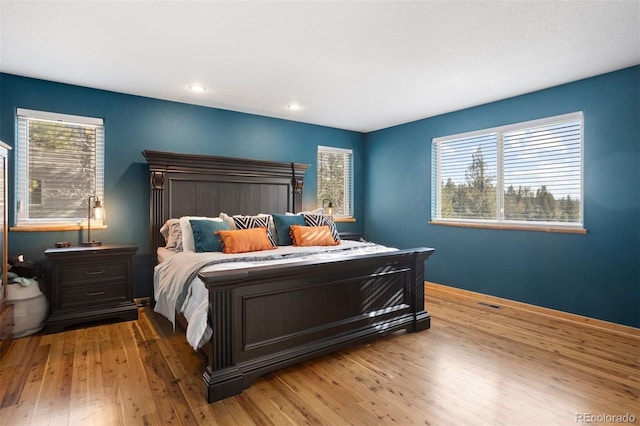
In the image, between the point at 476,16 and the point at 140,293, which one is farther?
the point at 140,293

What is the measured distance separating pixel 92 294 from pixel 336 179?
3825mm

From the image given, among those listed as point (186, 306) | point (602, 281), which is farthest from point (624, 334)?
point (186, 306)

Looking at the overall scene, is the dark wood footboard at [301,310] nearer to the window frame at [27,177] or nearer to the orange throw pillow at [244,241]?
the orange throw pillow at [244,241]

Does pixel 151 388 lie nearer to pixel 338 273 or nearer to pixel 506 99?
pixel 338 273

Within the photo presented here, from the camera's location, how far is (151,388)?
2.25 m

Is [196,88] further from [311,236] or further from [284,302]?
[284,302]

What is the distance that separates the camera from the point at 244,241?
3455 mm

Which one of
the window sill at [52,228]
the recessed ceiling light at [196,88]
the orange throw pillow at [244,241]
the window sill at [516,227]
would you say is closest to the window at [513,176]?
the window sill at [516,227]

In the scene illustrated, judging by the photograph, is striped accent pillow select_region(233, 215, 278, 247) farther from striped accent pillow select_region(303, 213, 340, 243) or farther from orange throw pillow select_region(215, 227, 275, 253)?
striped accent pillow select_region(303, 213, 340, 243)

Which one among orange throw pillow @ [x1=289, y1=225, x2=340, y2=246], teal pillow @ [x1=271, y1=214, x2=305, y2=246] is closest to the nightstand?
teal pillow @ [x1=271, y1=214, x2=305, y2=246]

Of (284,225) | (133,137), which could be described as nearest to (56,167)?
(133,137)

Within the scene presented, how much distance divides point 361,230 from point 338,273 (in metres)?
3.49

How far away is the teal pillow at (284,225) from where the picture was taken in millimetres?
4000

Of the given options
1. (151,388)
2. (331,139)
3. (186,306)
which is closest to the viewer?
(151,388)
